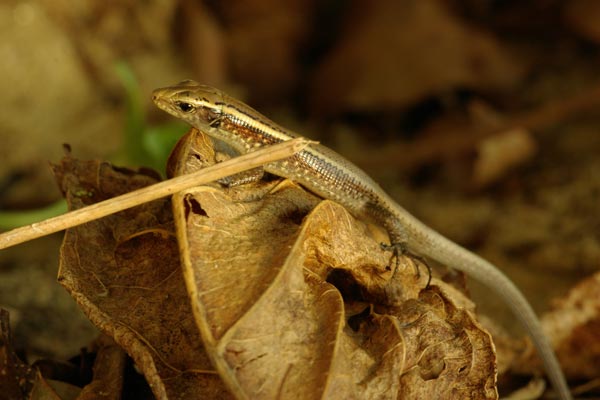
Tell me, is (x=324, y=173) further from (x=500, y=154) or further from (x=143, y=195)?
(x=500, y=154)

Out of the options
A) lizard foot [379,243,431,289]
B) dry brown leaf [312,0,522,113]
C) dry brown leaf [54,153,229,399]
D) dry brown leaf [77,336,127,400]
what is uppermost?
dry brown leaf [312,0,522,113]

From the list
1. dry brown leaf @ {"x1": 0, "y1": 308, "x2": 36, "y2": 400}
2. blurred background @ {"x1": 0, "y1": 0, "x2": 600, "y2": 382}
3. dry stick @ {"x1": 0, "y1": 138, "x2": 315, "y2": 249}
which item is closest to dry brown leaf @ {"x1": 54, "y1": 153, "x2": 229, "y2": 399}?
dry stick @ {"x1": 0, "y1": 138, "x2": 315, "y2": 249}

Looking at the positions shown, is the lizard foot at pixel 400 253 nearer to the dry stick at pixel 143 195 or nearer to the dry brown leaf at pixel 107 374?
the dry stick at pixel 143 195

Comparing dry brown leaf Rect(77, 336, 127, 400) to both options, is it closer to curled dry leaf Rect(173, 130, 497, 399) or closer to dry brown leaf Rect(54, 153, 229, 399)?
dry brown leaf Rect(54, 153, 229, 399)

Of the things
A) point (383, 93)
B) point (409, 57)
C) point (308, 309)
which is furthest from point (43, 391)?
point (409, 57)

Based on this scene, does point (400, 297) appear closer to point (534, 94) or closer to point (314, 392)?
point (314, 392)

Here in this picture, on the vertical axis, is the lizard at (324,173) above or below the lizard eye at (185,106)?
above

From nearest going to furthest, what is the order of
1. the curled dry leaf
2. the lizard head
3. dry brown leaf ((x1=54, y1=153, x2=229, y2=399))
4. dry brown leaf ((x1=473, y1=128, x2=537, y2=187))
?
the curled dry leaf, dry brown leaf ((x1=54, y1=153, x2=229, y2=399)), the lizard head, dry brown leaf ((x1=473, y1=128, x2=537, y2=187))

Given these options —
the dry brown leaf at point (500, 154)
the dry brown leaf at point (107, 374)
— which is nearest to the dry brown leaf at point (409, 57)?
the dry brown leaf at point (500, 154)
